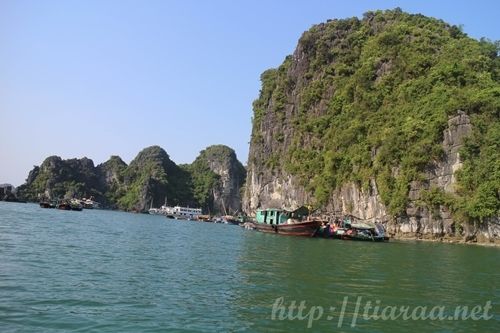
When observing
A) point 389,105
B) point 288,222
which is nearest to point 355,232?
point 288,222

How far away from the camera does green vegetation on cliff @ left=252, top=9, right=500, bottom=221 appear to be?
47.2m

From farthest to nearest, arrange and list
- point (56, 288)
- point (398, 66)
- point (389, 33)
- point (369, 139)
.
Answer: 1. point (389, 33)
2. point (398, 66)
3. point (369, 139)
4. point (56, 288)

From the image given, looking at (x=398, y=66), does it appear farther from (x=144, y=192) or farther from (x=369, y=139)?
(x=144, y=192)

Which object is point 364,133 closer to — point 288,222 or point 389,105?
point 389,105

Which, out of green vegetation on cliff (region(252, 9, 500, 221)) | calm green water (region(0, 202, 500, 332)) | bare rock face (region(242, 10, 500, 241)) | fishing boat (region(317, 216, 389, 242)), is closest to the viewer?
calm green water (region(0, 202, 500, 332))

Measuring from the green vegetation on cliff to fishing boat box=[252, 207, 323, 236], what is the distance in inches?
437

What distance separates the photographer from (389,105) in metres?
60.2

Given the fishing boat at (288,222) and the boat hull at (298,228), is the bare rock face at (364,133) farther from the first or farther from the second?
the boat hull at (298,228)

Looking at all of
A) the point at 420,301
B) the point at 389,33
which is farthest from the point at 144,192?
the point at 420,301

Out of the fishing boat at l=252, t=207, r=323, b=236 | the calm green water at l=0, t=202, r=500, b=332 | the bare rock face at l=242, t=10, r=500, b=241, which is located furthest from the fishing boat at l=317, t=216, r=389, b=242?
the calm green water at l=0, t=202, r=500, b=332

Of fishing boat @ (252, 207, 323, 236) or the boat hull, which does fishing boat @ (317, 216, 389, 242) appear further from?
fishing boat @ (252, 207, 323, 236)

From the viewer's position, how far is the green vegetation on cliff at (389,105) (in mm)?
47156

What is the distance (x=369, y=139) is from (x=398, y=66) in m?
12.3

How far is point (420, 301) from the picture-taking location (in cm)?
1283
